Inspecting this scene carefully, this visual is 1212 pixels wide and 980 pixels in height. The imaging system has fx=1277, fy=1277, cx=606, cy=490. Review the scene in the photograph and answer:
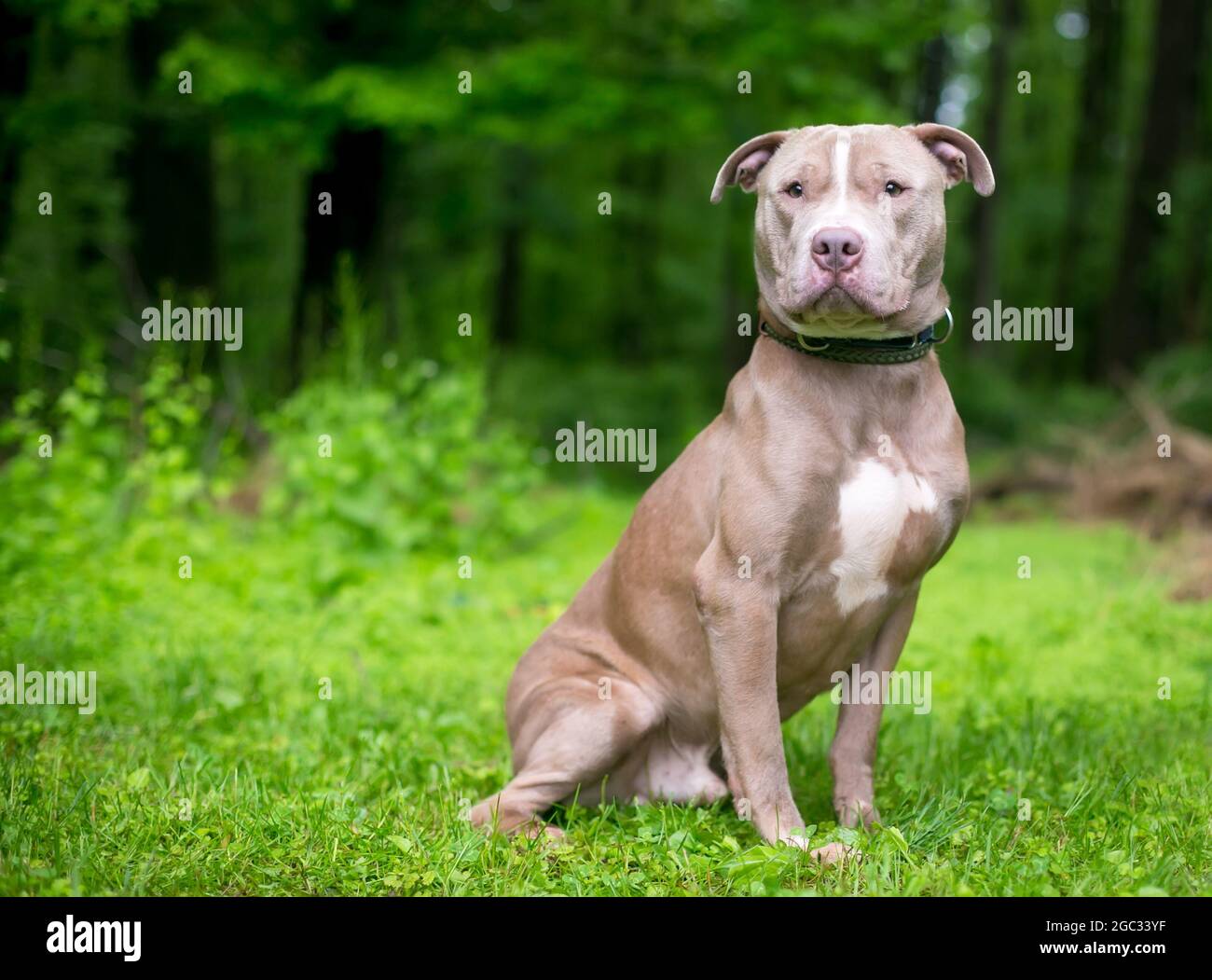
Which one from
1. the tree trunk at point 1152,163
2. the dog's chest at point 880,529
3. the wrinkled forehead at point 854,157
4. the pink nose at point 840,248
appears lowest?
the dog's chest at point 880,529

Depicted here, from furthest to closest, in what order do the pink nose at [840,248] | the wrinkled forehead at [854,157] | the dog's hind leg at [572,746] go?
the dog's hind leg at [572,746] < the wrinkled forehead at [854,157] < the pink nose at [840,248]

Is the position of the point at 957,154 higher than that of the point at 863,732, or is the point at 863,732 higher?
the point at 957,154

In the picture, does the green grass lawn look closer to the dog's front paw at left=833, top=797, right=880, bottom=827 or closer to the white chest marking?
the dog's front paw at left=833, top=797, right=880, bottom=827

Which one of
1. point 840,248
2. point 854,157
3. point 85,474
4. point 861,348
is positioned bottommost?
point 85,474

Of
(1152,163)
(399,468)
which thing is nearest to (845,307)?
(399,468)

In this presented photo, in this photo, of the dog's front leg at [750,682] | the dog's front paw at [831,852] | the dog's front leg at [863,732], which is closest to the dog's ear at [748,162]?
the dog's front leg at [750,682]

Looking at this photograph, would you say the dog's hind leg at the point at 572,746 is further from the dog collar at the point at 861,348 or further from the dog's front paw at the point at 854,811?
the dog collar at the point at 861,348

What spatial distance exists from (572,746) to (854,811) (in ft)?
2.58

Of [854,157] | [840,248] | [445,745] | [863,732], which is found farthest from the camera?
[445,745]

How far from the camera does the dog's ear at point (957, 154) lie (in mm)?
3338

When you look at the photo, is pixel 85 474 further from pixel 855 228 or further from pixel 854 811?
pixel 855 228

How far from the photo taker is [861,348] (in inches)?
127

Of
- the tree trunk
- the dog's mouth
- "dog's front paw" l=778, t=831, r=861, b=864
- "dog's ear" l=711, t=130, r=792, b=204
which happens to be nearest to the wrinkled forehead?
"dog's ear" l=711, t=130, r=792, b=204

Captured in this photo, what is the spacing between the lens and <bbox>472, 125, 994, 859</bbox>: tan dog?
3131 millimetres
